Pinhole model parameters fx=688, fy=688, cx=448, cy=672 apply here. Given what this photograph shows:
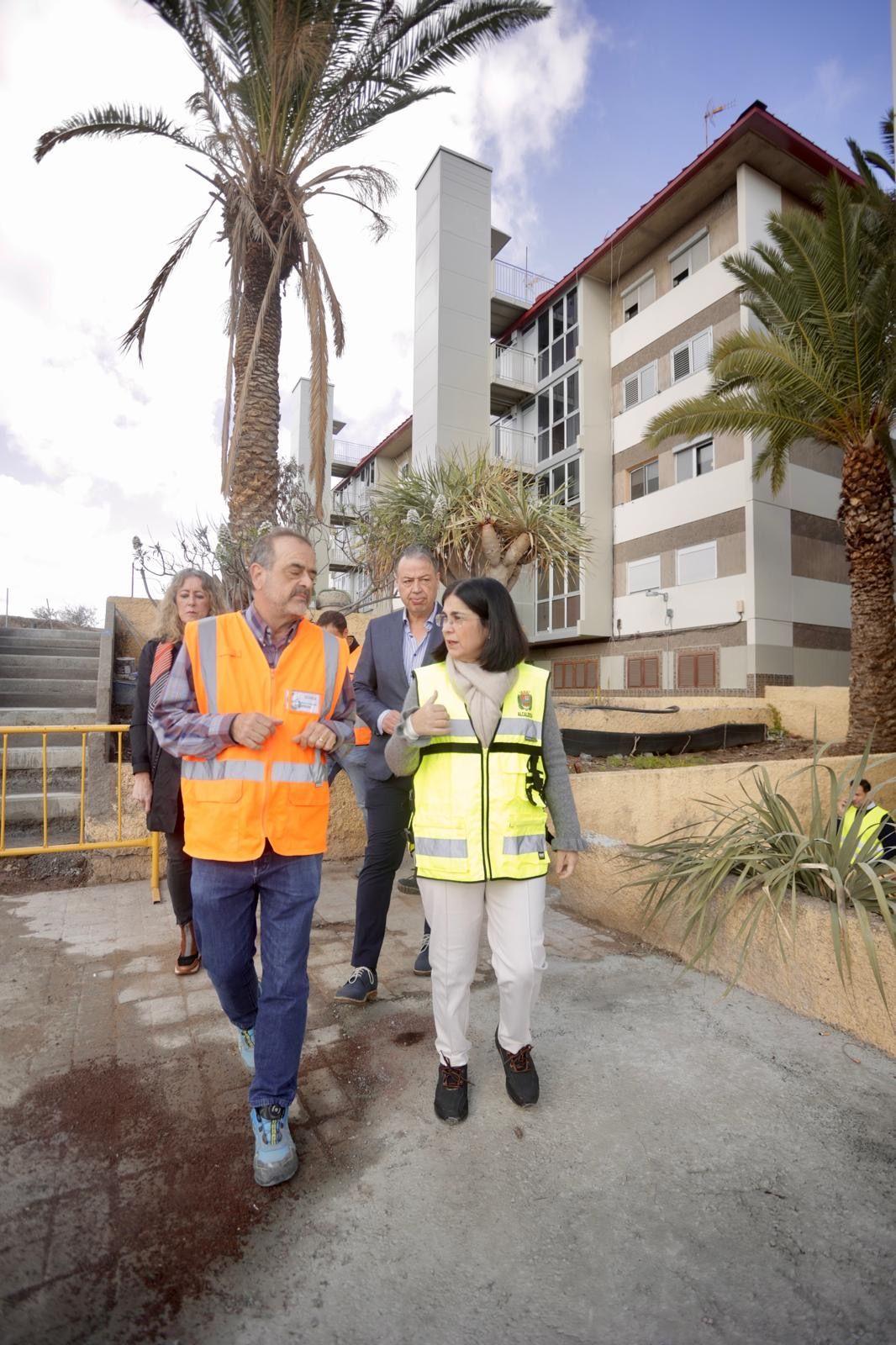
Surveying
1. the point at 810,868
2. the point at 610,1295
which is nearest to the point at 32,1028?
the point at 610,1295

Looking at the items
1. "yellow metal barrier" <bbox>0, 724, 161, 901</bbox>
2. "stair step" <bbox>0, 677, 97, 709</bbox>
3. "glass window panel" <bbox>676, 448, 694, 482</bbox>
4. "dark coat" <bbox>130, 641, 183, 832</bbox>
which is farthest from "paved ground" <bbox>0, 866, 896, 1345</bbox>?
"glass window panel" <bbox>676, 448, 694, 482</bbox>

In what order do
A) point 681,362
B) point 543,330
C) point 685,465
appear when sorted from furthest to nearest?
1. point 543,330
2. point 681,362
3. point 685,465

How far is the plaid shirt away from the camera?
81.0 inches

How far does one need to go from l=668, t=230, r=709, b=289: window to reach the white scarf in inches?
749

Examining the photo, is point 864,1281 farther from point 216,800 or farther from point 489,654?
point 216,800

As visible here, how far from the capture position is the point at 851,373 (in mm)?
10086

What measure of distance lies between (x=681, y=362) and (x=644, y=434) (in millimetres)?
2385

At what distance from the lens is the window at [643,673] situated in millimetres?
17844

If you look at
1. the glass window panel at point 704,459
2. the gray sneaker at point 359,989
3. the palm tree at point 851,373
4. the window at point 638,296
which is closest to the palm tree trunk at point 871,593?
the palm tree at point 851,373

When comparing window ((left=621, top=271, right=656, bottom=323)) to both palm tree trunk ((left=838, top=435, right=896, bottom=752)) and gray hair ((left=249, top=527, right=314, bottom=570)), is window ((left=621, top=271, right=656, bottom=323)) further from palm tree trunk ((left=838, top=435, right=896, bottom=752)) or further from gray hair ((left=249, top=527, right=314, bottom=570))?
gray hair ((left=249, top=527, right=314, bottom=570))

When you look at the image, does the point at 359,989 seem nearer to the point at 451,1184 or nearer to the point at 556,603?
the point at 451,1184

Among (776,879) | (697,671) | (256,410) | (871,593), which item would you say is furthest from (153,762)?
(697,671)

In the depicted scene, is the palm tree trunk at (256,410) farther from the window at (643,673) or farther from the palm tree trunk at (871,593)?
the window at (643,673)

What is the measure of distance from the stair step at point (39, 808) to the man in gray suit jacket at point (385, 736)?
3.32 meters
